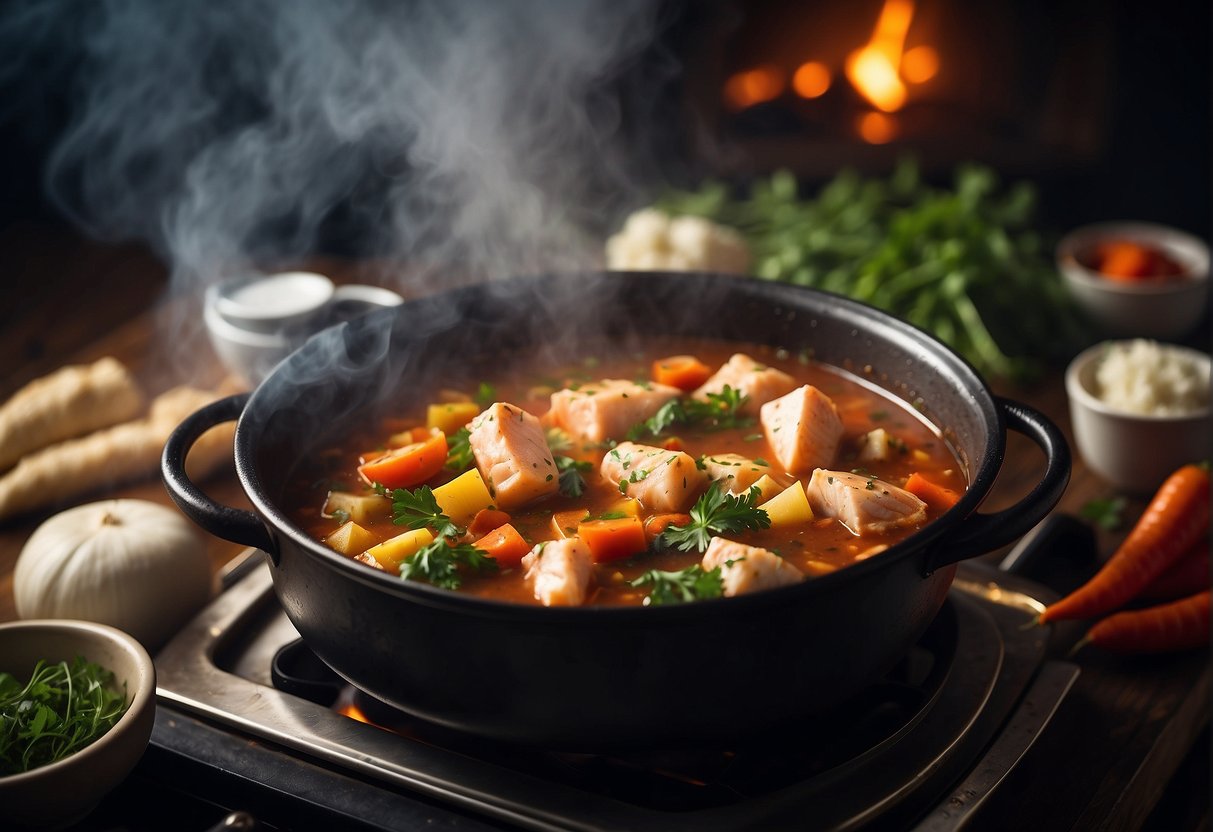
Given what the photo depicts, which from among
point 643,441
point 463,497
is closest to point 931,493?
point 643,441

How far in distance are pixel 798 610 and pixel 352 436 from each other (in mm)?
1413

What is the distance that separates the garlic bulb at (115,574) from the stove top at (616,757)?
161 millimetres

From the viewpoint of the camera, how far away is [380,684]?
210 centimetres

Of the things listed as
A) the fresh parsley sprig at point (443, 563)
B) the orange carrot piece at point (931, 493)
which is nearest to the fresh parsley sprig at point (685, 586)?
the fresh parsley sprig at point (443, 563)

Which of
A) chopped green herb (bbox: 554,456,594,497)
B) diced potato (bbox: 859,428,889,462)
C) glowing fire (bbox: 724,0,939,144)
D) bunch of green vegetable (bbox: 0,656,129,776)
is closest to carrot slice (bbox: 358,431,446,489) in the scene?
chopped green herb (bbox: 554,456,594,497)

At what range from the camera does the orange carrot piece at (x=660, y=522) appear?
7.79 ft

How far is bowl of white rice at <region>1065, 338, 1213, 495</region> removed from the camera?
3.40m

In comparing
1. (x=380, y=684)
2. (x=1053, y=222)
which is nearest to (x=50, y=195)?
(x=380, y=684)

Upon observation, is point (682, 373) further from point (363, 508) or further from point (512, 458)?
point (363, 508)

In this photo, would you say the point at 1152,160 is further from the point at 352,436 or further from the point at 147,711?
the point at 147,711

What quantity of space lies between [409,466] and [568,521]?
0.40m

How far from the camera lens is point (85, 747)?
2146mm

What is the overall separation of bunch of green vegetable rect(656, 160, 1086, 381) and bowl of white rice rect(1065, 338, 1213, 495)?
0.56m

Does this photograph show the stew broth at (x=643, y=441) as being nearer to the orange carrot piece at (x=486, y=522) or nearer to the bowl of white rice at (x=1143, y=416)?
the orange carrot piece at (x=486, y=522)
